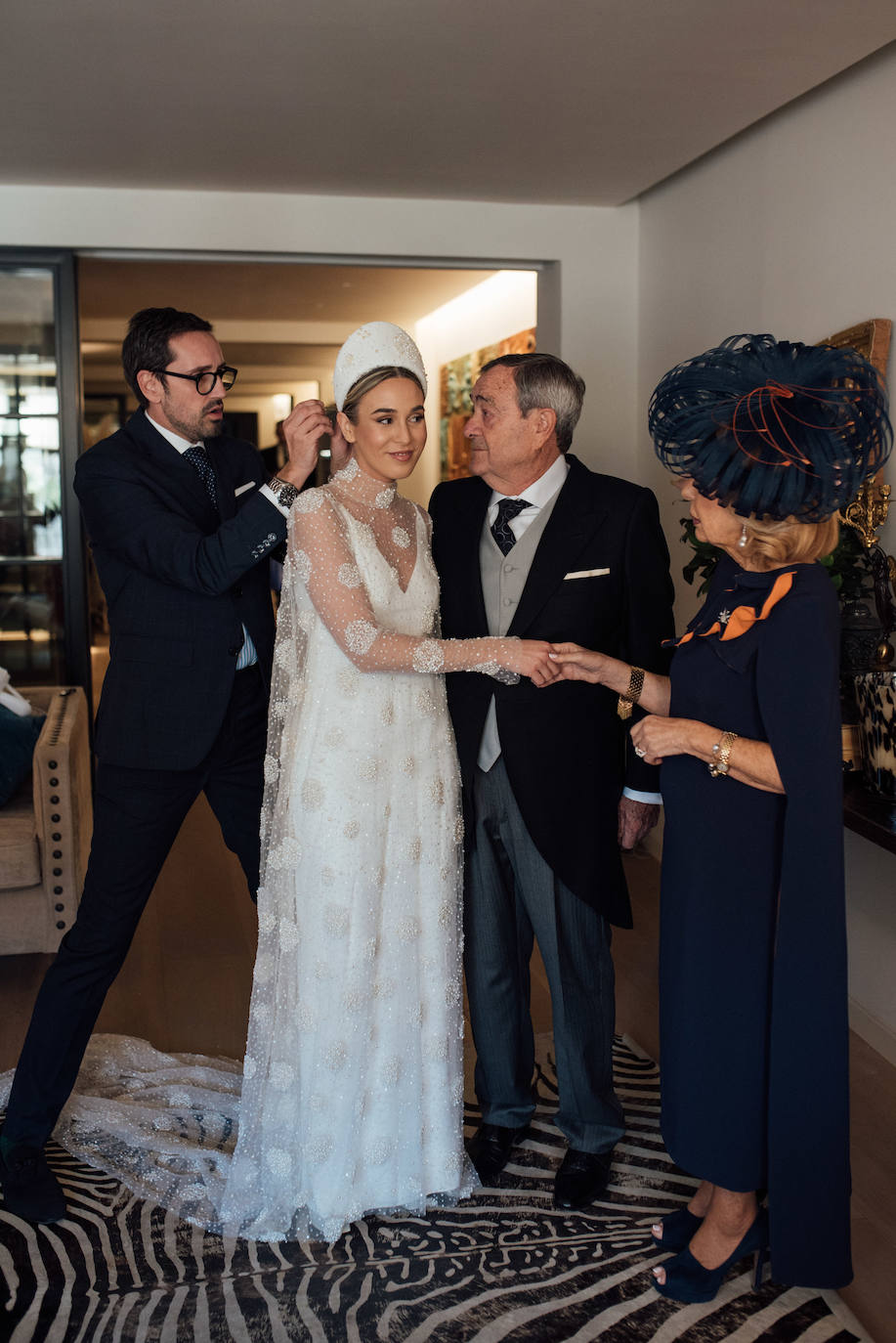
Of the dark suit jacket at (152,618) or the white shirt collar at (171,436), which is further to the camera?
the white shirt collar at (171,436)

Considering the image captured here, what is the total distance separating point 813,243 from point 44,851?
3.33m

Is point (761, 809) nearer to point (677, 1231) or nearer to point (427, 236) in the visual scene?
point (677, 1231)

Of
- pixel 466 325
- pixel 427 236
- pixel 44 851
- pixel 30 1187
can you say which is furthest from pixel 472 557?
pixel 466 325

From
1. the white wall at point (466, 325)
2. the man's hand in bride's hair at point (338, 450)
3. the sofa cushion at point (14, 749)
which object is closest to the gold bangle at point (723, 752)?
the man's hand in bride's hair at point (338, 450)

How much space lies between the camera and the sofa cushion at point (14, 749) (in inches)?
172

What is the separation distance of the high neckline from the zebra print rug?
1595 millimetres

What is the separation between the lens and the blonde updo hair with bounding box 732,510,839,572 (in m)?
2.14

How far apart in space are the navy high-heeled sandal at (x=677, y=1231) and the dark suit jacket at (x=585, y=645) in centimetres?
64

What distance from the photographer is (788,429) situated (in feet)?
6.75

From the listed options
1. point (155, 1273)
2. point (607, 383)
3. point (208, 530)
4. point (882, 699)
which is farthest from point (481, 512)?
point (607, 383)

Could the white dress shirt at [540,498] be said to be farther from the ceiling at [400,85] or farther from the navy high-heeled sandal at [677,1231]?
the ceiling at [400,85]

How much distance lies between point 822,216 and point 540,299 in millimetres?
2043

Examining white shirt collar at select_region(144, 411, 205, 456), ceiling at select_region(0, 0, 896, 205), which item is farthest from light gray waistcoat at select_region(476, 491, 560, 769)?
ceiling at select_region(0, 0, 896, 205)

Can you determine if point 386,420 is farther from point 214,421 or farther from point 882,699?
point 882,699
